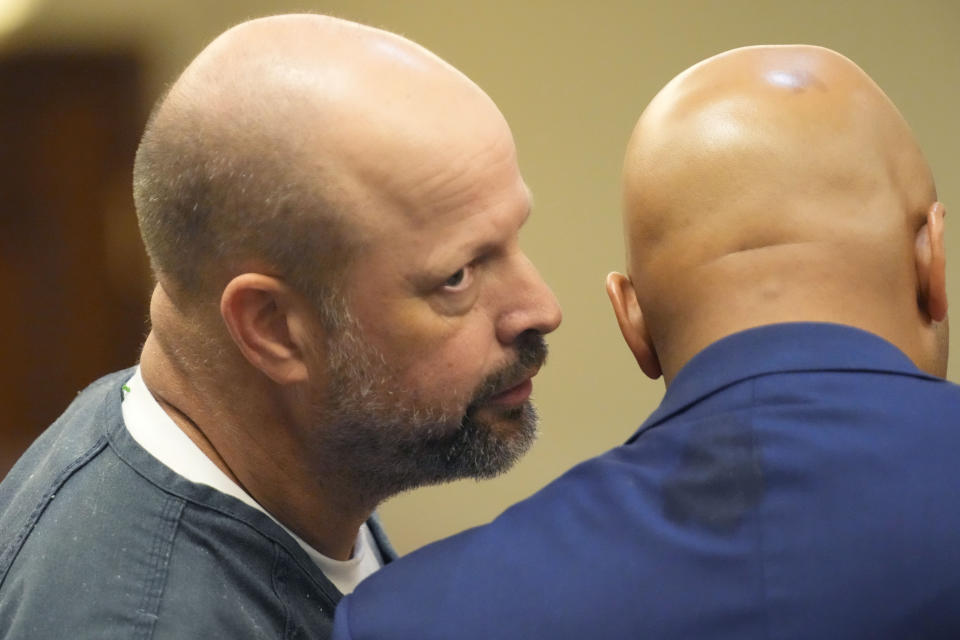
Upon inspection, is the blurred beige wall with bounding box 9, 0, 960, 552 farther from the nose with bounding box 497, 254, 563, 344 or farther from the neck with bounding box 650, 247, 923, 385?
the neck with bounding box 650, 247, 923, 385

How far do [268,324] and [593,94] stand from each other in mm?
1711

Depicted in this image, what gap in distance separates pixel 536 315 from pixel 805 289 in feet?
0.95

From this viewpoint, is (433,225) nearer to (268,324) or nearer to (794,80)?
(268,324)

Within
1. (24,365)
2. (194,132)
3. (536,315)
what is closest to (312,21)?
(194,132)

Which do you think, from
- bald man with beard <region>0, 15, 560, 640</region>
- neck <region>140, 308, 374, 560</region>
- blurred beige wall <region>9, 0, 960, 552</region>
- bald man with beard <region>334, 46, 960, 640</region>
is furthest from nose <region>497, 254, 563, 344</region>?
blurred beige wall <region>9, 0, 960, 552</region>

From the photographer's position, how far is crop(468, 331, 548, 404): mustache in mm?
1099

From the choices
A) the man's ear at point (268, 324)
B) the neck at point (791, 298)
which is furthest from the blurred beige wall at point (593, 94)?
the neck at point (791, 298)

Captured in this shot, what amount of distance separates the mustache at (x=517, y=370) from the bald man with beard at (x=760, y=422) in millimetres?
138

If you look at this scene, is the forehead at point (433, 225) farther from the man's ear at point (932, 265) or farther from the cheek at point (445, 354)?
the man's ear at point (932, 265)

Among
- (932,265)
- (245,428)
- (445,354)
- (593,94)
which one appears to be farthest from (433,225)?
(593,94)

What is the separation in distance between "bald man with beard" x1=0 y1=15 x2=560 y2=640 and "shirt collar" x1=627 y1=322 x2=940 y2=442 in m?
0.25

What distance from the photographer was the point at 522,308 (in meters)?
1.10

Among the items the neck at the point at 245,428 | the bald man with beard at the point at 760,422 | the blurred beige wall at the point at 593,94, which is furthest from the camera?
the blurred beige wall at the point at 593,94

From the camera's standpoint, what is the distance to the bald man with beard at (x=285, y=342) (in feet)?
3.30
